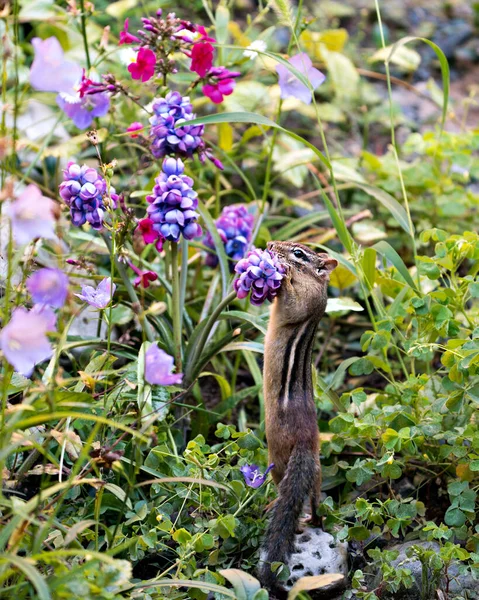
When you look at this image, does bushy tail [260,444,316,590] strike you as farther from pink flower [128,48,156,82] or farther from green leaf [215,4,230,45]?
green leaf [215,4,230,45]

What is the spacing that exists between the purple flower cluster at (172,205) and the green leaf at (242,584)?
124cm

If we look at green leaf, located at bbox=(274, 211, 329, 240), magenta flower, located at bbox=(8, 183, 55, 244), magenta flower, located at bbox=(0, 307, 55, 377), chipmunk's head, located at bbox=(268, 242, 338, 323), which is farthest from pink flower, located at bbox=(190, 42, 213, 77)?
magenta flower, located at bbox=(0, 307, 55, 377)

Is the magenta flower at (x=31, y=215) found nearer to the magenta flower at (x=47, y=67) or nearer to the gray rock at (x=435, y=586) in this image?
the magenta flower at (x=47, y=67)

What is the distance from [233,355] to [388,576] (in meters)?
1.76

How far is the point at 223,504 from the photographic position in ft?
9.77

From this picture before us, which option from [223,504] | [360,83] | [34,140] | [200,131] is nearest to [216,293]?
[200,131]

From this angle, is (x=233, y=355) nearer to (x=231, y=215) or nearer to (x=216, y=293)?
(x=216, y=293)

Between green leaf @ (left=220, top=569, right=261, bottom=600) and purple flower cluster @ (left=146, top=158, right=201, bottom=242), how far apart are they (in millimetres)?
1245

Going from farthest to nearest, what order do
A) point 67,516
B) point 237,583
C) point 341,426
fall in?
point 341,426, point 67,516, point 237,583

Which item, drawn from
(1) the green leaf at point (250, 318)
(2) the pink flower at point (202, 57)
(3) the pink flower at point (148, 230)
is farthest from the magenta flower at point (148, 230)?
(2) the pink flower at point (202, 57)

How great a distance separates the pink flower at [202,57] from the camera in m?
3.27

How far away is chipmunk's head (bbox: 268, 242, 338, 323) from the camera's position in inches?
119

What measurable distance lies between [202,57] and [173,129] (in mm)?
355

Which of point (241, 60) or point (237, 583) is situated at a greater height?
point (241, 60)
